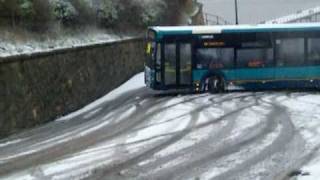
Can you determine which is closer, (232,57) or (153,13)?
(232,57)

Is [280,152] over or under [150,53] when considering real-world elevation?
under

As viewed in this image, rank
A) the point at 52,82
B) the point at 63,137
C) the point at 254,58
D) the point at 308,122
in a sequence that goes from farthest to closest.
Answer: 1. the point at 254,58
2. the point at 52,82
3. the point at 308,122
4. the point at 63,137

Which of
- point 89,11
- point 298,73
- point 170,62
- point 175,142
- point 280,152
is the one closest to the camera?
point 280,152

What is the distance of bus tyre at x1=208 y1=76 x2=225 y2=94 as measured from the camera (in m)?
29.0

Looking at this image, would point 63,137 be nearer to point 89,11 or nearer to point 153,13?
point 89,11

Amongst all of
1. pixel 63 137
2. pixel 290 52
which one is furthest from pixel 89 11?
pixel 63 137

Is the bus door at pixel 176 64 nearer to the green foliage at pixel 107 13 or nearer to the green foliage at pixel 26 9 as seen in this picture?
the green foliage at pixel 26 9

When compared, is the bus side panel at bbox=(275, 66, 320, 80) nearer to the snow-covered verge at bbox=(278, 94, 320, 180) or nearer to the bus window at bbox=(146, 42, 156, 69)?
the snow-covered verge at bbox=(278, 94, 320, 180)

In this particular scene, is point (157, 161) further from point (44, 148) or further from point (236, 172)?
point (44, 148)

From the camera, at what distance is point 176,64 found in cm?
2864

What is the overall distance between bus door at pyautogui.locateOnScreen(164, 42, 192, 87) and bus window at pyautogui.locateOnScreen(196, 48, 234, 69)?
2.02 ft

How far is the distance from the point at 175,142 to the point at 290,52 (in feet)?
49.2

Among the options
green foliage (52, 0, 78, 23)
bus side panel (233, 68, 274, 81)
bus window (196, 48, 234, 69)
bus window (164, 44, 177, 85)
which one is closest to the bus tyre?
bus window (196, 48, 234, 69)

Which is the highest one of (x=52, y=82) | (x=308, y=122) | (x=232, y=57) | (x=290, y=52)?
(x=290, y=52)
